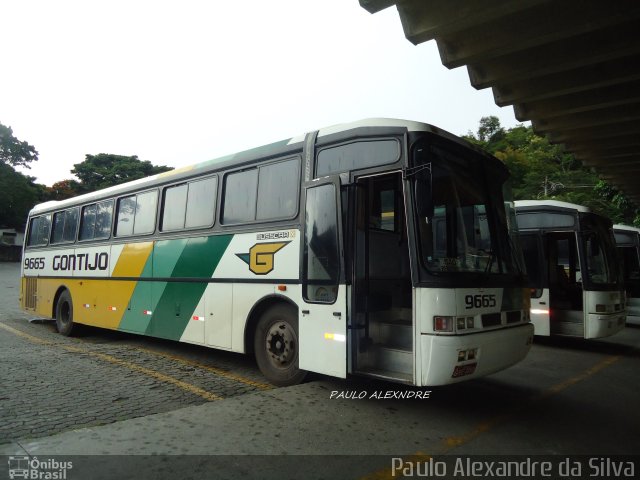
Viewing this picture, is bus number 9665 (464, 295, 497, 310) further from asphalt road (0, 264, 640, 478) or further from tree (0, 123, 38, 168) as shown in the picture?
tree (0, 123, 38, 168)

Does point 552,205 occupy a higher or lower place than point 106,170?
lower

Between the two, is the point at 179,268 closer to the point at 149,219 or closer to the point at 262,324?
the point at 149,219

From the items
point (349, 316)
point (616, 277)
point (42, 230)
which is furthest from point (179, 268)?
point (616, 277)

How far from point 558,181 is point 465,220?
24401mm

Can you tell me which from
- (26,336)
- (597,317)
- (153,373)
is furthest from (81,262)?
(597,317)

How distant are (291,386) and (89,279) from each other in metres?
6.16

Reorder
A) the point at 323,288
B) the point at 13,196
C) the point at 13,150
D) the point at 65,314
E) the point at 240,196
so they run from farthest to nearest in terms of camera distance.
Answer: the point at 13,150 → the point at 13,196 → the point at 65,314 → the point at 240,196 → the point at 323,288

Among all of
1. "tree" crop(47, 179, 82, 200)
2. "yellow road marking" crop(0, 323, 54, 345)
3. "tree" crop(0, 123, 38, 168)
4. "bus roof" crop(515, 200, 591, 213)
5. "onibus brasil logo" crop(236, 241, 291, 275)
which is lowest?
"yellow road marking" crop(0, 323, 54, 345)

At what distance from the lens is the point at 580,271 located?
29.2 ft

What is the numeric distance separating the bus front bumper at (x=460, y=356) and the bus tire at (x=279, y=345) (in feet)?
5.96

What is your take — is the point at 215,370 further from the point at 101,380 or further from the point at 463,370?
the point at 463,370

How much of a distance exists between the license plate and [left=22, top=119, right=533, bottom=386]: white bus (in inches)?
0.5

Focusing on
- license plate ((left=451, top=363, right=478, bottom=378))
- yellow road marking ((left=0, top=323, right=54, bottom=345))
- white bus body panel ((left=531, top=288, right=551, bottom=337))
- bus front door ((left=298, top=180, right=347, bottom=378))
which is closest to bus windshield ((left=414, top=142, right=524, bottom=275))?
license plate ((left=451, top=363, right=478, bottom=378))

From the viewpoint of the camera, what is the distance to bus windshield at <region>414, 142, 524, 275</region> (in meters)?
4.39
